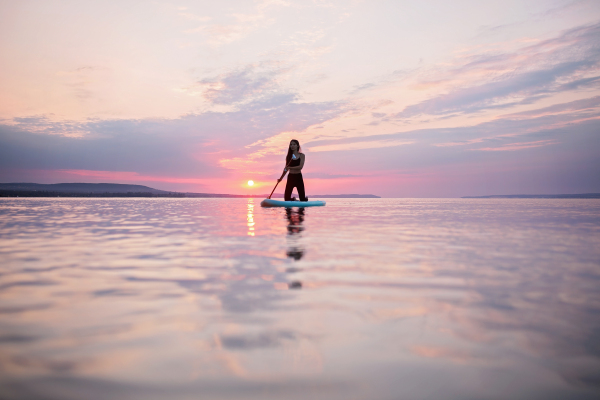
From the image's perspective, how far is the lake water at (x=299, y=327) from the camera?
1765 mm

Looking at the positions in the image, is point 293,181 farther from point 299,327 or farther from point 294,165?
point 299,327

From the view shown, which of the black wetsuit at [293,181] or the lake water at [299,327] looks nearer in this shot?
the lake water at [299,327]

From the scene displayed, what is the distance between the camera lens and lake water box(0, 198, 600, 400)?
1.76 meters

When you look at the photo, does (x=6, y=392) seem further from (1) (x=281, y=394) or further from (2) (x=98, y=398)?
(1) (x=281, y=394)

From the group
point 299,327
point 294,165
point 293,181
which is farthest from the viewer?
point 293,181

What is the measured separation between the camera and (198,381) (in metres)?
1.78

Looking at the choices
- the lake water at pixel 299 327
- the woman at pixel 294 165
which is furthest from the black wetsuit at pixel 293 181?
the lake water at pixel 299 327

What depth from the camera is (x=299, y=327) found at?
245cm

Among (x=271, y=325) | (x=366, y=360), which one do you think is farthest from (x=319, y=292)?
(x=366, y=360)

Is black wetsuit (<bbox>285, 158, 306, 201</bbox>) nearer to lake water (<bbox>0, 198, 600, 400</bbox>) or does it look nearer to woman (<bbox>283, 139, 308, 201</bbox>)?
woman (<bbox>283, 139, 308, 201</bbox>)

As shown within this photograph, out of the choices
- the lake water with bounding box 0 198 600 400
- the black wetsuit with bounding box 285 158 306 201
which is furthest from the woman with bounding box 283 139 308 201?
the lake water with bounding box 0 198 600 400

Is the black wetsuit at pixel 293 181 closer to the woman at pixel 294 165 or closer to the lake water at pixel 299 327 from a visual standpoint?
the woman at pixel 294 165

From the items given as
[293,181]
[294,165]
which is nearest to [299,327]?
[294,165]

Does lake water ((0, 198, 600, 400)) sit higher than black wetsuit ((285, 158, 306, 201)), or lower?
lower
